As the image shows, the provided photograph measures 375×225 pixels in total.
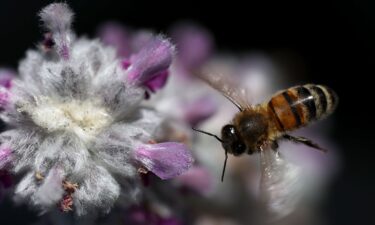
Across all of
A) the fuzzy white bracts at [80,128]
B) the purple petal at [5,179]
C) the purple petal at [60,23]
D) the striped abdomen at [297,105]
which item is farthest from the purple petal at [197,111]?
the purple petal at [5,179]

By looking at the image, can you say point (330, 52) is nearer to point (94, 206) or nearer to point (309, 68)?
point (309, 68)

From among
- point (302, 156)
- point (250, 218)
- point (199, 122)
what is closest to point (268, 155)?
point (199, 122)

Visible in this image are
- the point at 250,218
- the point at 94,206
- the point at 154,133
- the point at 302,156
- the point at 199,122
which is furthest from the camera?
the point at 302,156

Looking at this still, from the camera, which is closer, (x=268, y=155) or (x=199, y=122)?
(x=268, y=155)

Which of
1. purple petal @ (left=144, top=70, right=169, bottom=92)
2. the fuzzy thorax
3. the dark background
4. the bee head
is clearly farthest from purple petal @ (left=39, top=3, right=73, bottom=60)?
the dark background

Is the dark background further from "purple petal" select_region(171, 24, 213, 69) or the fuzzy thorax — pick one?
the fuzzy thorax

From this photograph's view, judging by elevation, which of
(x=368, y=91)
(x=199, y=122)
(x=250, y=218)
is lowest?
(x=368, y=91)

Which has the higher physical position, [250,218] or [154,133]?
[154,133]
